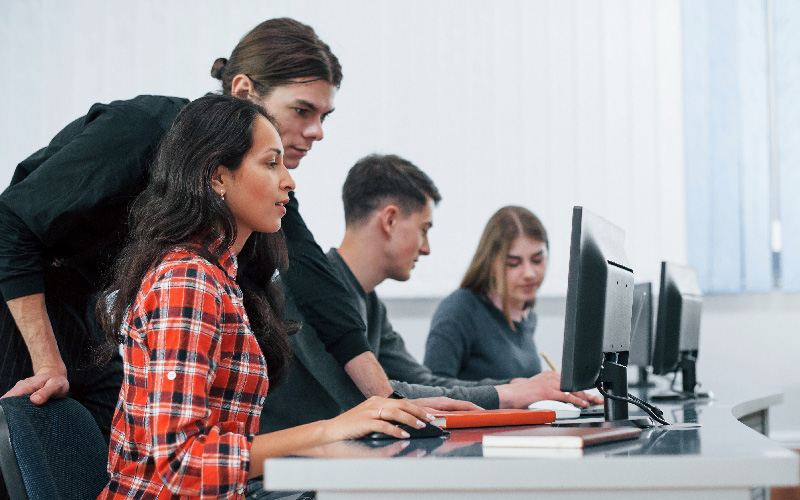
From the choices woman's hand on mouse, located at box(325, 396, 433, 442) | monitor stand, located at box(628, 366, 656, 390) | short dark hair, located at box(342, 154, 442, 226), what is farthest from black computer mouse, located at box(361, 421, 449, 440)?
monitor stand, located at box(628, 366, 656, 390)

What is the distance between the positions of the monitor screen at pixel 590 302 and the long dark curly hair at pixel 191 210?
1.55 feet

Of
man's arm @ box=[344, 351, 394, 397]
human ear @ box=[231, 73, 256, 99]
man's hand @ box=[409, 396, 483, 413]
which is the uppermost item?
human ear @ box=[231, 73, 256, 99]

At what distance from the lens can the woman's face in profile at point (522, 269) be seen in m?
2.55

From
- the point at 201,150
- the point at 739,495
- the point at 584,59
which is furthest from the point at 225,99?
the point at 584,59

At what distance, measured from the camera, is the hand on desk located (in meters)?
1.66

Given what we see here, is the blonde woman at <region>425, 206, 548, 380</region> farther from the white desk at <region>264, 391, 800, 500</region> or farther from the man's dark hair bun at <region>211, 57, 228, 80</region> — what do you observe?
the white desk at <region>264, 391, 800, 500</region>

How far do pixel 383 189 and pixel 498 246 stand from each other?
62 centimetres

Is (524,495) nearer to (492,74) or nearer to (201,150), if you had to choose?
(201,150)

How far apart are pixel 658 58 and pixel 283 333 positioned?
97.6 inches

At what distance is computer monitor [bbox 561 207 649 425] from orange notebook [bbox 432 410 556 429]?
96mm

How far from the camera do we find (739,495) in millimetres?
775

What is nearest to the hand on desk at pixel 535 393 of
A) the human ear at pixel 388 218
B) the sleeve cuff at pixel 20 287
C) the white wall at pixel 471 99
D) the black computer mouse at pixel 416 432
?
the human ear at pixel 388 218

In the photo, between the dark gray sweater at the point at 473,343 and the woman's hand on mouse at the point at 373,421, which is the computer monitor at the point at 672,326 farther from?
the woman's hand on mouse at the point at 373,421

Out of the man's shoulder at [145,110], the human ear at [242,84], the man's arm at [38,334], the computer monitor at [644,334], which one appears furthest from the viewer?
the computer monitor at [644,334]
